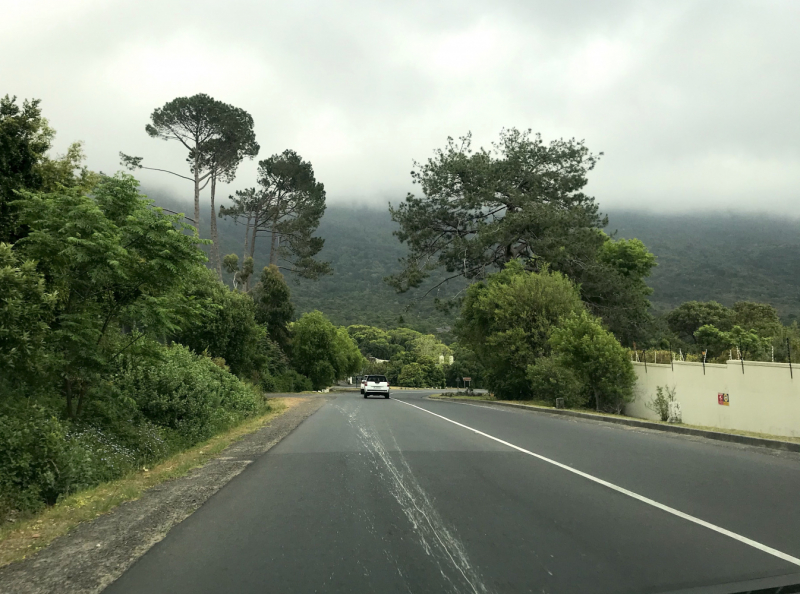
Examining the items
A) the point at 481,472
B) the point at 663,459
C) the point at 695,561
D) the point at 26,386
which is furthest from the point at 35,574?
the point at 663,459

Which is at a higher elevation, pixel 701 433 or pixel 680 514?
pixel 701 433

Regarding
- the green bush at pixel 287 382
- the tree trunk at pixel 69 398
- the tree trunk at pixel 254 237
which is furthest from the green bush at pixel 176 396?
the green bush at pixel 287 382

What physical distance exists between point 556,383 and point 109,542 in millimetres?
26320

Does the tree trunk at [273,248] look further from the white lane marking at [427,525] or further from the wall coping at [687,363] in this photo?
the white lane marking at [427,525]

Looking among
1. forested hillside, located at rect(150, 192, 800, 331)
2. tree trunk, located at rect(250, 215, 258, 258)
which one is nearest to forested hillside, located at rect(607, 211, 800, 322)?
forested hillside, located at rect(150, 192, 800, 331)

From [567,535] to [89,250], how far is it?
386 inches

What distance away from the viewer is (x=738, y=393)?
2020 centimetres

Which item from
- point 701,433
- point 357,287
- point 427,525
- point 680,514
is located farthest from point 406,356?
point 427,525

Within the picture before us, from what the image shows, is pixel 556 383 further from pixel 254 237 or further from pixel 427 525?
pixel 254 237

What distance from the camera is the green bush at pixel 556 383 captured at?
1096 inches

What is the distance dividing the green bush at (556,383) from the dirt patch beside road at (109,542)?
65.0 ft

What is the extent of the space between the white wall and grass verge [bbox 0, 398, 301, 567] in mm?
15077

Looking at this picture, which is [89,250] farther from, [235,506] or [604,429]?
[604,429]

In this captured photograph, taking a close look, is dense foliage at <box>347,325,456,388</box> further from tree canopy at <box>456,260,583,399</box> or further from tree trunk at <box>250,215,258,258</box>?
tree canopy at <box>456,260,583,399</box>
